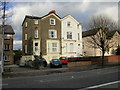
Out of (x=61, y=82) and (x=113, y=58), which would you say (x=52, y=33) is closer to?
(x=113, y=58)

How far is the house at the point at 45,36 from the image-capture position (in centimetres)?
3550

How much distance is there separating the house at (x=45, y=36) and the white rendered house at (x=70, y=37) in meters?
0.39

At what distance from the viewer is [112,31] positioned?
28.7 metres

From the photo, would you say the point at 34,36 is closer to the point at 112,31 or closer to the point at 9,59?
the point at 9,59

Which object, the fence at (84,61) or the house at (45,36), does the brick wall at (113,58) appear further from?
the house at (45,36)

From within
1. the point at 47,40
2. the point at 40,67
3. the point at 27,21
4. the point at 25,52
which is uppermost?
the point at 27,21

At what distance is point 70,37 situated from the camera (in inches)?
1540

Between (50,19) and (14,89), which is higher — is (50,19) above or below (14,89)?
above

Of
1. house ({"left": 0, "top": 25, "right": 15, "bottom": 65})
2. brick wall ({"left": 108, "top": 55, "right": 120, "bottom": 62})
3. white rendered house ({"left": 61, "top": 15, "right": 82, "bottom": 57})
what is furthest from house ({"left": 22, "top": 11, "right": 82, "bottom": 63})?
brick wall ({"left": 108, "top": 55, "right": 120, "bottom": 62})

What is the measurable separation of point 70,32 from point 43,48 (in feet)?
27.0

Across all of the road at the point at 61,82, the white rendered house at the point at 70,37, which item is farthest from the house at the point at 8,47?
the road at the point at 61,82

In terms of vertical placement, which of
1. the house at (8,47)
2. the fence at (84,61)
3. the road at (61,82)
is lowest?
the road at (61,82)

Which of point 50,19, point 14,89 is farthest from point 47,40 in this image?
point 14,89

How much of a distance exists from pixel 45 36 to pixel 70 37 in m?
6.61
